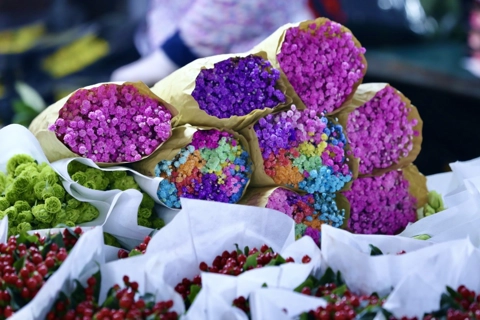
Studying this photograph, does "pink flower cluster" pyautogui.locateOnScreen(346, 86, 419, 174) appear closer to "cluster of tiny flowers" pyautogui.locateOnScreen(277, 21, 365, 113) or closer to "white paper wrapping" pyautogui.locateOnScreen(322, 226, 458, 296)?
"cluster of tiny flowers" pyautogui.locateOnScreen(277, 21, 365, 113)

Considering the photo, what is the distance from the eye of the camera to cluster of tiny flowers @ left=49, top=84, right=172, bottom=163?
61.2 inches

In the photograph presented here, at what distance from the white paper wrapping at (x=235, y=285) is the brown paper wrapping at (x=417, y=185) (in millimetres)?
765

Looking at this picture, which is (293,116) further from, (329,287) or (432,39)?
(432,39)

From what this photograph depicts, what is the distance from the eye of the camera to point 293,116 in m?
1.69

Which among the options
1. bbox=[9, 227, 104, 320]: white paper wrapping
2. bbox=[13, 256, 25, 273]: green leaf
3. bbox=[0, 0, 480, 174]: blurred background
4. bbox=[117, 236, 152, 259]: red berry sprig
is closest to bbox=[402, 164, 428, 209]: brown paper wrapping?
bbox=[117, 236, 152, 259]: red berry sprig

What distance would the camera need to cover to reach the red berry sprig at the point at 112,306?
109cm

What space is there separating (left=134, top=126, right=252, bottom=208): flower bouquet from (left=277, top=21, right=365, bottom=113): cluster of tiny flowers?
0.24m

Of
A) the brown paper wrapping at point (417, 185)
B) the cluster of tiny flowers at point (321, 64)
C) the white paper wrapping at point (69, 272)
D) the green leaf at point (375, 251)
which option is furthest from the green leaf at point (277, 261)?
the brown paper wrapping at point (417, 185)

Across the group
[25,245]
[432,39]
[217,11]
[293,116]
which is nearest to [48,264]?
[25,245]

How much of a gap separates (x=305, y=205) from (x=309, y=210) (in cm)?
2

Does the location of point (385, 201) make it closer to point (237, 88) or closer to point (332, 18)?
point (237, 88)

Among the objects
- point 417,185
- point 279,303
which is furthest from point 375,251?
point 417,185

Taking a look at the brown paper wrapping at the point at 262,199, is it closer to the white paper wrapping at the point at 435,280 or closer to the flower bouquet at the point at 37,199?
the flower bouquet at the point at 37,199

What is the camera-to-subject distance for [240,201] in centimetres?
171
